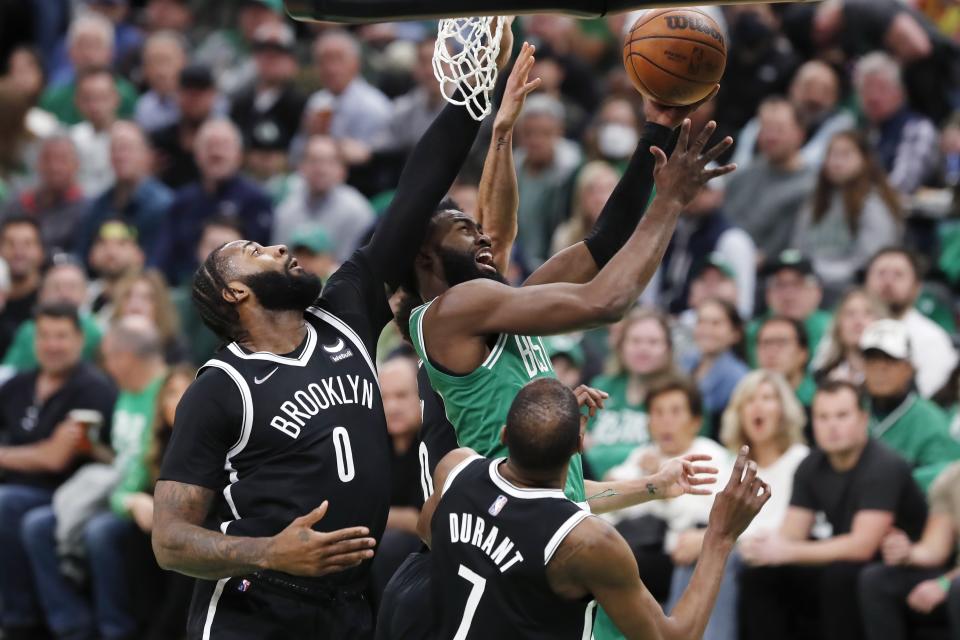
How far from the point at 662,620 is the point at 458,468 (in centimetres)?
75

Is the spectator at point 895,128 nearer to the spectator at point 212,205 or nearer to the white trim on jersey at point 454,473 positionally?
the spectator at point 212,205

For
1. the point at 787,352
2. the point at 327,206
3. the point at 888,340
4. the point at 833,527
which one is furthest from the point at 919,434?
the point at 327,206

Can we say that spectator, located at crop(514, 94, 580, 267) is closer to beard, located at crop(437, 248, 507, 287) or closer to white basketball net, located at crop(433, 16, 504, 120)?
white basketball net, located at crop(433, 16, 504, 120)

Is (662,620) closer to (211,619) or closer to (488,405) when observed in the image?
→ (488,405)

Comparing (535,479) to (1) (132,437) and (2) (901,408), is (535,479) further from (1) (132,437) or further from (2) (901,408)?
(1) (132,437)

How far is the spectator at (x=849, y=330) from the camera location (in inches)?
367

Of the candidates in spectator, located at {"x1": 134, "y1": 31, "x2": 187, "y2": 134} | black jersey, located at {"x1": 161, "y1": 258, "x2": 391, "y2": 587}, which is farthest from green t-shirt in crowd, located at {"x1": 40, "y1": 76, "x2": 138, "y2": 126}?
black jersey, located at {"x1": 161, "y1": 258, "x2": 391, "y2": 587}

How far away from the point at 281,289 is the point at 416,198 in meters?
0.58

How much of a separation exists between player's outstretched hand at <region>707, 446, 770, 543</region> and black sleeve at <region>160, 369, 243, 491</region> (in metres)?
1.52

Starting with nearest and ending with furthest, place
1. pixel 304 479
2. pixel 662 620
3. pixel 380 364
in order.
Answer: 1. pixel 662 620
2. pixel 304 479
3. pixel 380 364

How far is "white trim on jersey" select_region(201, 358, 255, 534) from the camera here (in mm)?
5133

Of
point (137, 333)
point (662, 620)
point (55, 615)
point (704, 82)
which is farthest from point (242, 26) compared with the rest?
point (662, 620)

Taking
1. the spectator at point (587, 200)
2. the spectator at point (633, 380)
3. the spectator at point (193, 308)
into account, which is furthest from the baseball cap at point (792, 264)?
the spectator at point (193, 308)

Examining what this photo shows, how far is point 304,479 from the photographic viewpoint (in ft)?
16.9
